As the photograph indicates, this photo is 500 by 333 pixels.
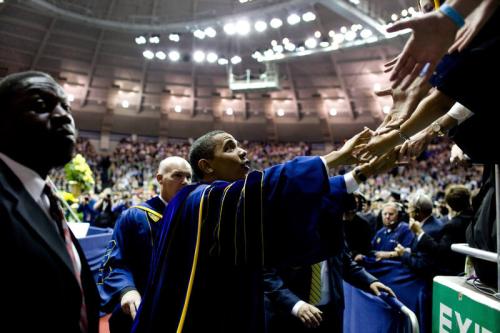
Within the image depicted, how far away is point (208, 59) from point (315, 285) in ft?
59.9

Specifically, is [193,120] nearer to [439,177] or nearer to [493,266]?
[439,177]

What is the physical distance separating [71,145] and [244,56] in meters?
20.9

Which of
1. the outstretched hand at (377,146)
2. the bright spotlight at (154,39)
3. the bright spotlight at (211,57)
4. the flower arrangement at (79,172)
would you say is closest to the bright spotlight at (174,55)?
the bright spotlight at (211,57)

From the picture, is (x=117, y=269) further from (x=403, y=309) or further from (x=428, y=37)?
(x=428, y=37)

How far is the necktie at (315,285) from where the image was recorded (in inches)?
115

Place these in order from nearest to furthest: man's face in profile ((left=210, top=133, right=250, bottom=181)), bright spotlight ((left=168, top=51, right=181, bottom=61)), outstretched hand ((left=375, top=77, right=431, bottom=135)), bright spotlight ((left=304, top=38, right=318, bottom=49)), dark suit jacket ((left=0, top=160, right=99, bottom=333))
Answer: dark suit jacket ((left=0, top=160, right=99, bottom=333))
outstretched hand ((left=375, top=77, right=431, bottom=135))
man's face in profile ((left=210, top=133, right=250, bottom=181))
bright spotlight ((left=304, top=38, right=318, bottom=49))
bright spotlight ((left=168, top=51, right=181, bottom=61))

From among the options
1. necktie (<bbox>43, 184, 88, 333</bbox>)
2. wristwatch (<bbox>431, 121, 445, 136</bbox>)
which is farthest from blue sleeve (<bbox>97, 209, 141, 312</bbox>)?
wristwatch (<bbox>431, 121, 445, 136</bbox>)

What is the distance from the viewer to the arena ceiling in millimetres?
16453

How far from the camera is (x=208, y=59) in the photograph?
19.8 meters

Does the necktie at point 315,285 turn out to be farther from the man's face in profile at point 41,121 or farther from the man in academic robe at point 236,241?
the man's face in profile at point 41,121

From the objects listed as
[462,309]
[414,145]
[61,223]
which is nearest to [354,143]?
[414,145]

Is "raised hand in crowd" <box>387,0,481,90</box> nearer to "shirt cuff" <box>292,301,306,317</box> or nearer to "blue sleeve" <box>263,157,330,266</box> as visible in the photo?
"blue sleeve" <box>263,157,330,266</box>

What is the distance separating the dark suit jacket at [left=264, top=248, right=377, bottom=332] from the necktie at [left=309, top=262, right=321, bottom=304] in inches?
1.2

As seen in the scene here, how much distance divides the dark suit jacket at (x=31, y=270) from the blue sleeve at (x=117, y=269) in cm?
168
